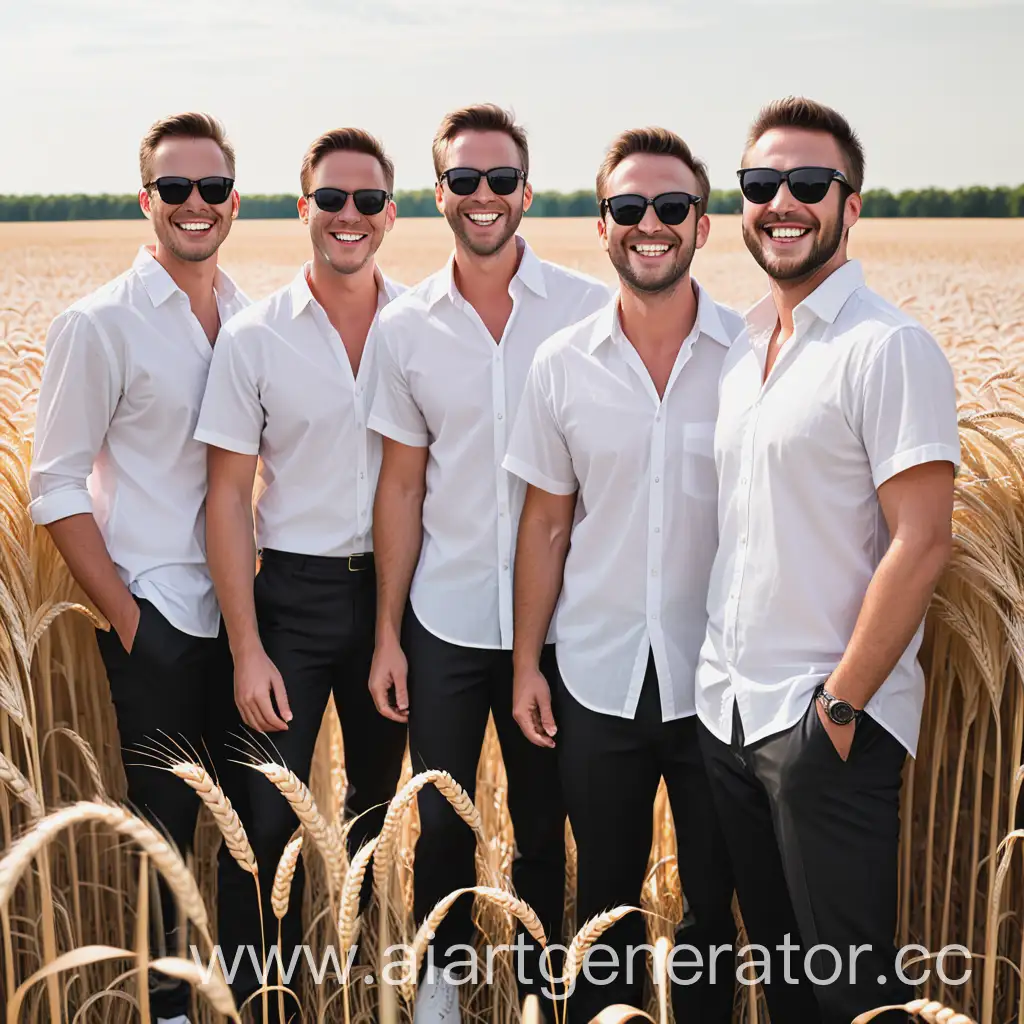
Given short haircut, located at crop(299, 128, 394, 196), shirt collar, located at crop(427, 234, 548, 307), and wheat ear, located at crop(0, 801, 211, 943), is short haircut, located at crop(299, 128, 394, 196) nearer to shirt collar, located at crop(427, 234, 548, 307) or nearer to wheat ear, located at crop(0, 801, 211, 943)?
shirt collar, located at crop(427, 234, 548, 307)

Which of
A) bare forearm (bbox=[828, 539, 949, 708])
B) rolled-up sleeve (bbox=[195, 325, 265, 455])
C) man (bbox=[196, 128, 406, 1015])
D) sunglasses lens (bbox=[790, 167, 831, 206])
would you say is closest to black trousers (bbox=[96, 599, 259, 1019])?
man (bbox=[196, 128, 406, 1015])

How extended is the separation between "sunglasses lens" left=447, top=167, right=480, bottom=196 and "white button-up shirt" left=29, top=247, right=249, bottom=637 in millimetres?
843

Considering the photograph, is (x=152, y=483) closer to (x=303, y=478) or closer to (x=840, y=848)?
(x=303, y=478)

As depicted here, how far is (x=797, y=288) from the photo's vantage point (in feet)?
8.60

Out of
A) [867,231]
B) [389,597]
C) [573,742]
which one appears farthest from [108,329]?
[867,231]

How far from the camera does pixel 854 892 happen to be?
2.46 meters

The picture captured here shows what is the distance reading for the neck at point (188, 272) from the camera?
336cm

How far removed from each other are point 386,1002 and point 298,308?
88.6 inches

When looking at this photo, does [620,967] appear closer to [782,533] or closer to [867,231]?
[782,533]

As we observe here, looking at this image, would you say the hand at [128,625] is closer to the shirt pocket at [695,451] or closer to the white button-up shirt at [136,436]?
the white button-up shirt at [136,436]

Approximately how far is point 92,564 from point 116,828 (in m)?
1.85

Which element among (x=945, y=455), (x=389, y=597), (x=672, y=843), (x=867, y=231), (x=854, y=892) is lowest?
(x=672, y=843)

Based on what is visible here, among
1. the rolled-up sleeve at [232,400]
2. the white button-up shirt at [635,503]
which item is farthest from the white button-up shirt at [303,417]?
the white button-up shirt at [635,503]

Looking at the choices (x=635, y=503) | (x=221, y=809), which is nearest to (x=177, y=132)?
(x=635, y=503)
